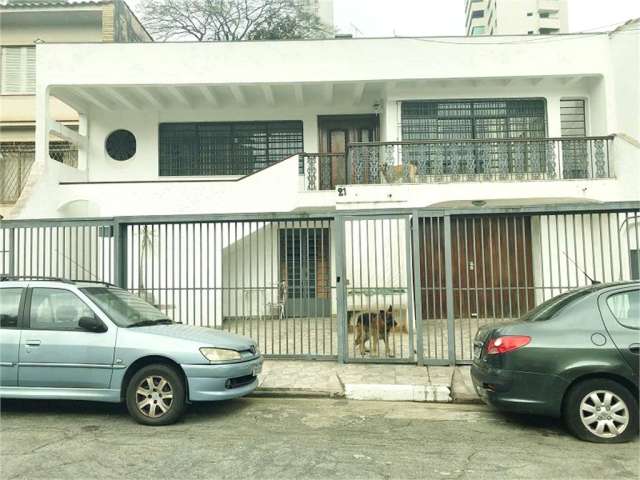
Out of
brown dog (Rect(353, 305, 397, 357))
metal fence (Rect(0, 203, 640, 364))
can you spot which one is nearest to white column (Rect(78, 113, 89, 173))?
metal fence (Rect(0, 203, 640, 364))

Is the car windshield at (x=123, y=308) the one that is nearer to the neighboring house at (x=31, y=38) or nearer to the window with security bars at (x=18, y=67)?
the neighboring house at (x=31, y=38)

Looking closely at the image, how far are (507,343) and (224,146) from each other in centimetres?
1225

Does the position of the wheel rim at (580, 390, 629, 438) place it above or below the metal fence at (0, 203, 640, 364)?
below

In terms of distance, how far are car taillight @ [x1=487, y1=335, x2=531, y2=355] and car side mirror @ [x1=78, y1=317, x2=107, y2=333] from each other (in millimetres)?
4083

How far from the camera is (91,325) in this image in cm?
564

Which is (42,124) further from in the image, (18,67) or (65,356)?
(65,356)

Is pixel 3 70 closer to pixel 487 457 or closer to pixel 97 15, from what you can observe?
pixel 97 15

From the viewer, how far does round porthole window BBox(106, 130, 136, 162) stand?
15.8m

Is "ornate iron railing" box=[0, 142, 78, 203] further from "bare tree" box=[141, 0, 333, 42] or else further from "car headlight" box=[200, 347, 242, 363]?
"car headlight" box=[200, 347, 242, 363]

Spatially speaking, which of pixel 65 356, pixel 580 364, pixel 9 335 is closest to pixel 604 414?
pixel 580 364

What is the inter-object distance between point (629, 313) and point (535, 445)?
5.23 feet

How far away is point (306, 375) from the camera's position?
7891 mm

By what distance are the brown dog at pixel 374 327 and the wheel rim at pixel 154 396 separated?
3692 millimetres

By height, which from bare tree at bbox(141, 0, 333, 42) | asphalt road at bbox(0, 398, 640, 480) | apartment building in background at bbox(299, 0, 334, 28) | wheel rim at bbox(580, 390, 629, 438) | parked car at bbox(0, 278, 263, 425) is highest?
apartment building in background at bbox(299, 0, 334, 28)
